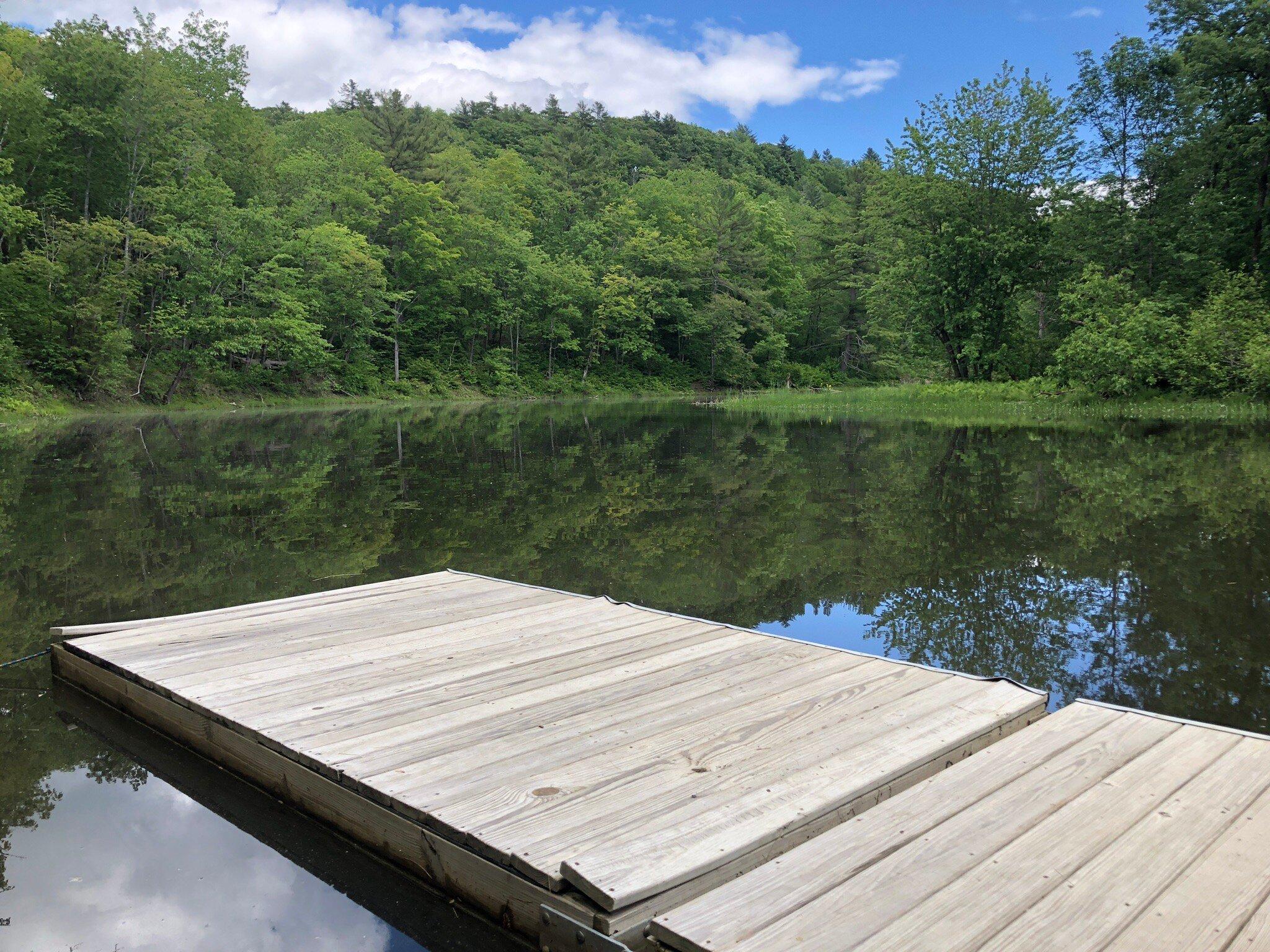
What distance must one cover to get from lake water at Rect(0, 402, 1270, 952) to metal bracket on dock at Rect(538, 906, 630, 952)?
221 mm

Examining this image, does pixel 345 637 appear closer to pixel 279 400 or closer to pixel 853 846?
pixel 853 846

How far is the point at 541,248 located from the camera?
4366cm

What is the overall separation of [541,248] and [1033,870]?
1731 inches

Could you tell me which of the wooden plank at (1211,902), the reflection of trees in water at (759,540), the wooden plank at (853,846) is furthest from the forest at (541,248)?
the wooden plank at (1211,902)

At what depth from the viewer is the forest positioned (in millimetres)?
21750

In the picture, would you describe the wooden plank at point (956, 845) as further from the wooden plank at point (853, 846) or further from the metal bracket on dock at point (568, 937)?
the metal bracket on dock at point (568, 937)

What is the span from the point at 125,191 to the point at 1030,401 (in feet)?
91.1

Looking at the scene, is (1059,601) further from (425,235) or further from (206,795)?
(425,235)

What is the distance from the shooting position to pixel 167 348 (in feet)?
90.9

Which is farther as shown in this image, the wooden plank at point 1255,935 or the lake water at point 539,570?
the lake water at point 539,570

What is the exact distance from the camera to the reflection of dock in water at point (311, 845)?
209 cm

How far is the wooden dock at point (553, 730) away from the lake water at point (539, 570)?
20 centimetres

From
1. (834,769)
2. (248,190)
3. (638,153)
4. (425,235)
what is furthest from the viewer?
(638,153)

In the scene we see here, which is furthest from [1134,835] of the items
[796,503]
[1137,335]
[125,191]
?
[125,191]
